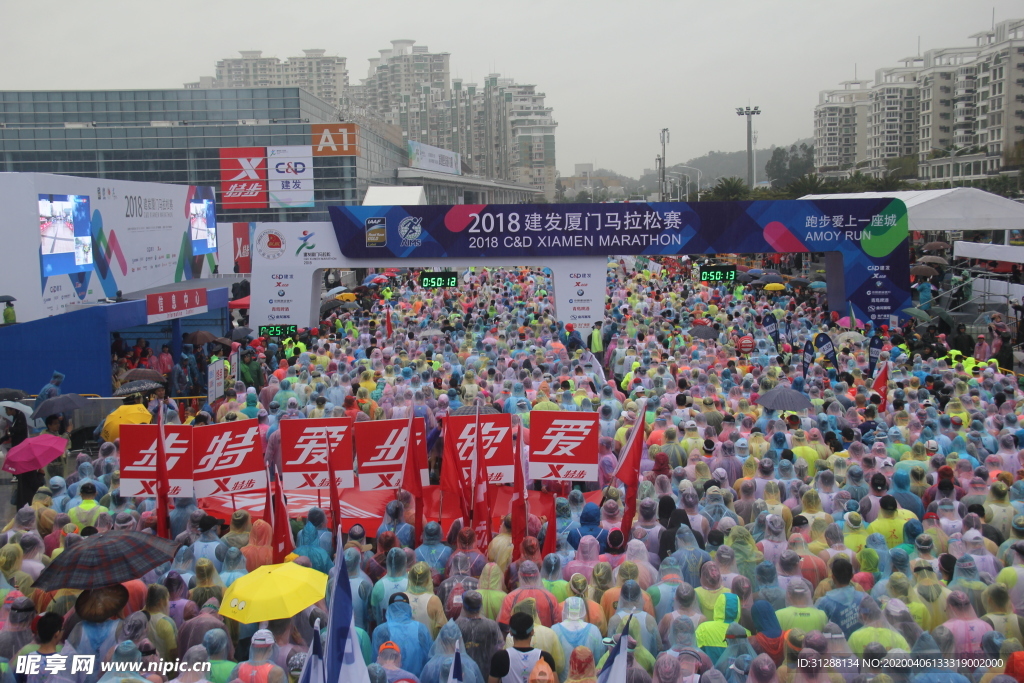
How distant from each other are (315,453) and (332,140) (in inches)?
2068

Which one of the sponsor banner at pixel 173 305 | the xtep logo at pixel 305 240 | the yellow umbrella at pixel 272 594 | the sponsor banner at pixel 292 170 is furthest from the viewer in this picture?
the sponsor banner at pixel 292 170

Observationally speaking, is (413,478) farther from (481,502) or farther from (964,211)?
(964,211)

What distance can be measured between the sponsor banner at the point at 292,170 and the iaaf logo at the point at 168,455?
4684 cm

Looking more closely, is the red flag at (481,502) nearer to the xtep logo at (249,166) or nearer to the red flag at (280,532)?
the red flag at (280,532)

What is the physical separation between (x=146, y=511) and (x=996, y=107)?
109 meters

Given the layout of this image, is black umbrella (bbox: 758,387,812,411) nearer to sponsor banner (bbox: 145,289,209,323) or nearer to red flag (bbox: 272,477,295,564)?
red flag (bbox: 272,477,295,564)

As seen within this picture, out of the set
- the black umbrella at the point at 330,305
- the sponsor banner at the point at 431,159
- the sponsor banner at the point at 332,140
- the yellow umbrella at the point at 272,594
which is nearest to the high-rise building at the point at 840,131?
the sponsor banner at the point at 431,159

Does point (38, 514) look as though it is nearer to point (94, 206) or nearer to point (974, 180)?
point (94, 206)

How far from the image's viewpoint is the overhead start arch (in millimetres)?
22172

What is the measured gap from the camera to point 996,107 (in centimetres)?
9825

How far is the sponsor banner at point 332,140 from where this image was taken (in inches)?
2275

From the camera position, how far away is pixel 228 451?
802 cm

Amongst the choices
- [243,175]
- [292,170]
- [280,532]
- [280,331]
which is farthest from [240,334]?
[243,175]

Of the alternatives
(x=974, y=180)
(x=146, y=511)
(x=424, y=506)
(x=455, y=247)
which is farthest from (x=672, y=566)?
(x=974, y=180)
